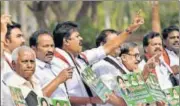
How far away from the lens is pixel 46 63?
380 centimetres

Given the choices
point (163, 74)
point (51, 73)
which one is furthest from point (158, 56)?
point (51, 73)

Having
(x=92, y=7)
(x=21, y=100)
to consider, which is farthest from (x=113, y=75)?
(x=92, y=7)

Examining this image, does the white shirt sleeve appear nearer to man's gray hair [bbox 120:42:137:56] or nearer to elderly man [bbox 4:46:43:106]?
elderly man [bbox 4:46:43:106]

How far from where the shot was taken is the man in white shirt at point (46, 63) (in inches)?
147

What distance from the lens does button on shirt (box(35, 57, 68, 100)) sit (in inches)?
147

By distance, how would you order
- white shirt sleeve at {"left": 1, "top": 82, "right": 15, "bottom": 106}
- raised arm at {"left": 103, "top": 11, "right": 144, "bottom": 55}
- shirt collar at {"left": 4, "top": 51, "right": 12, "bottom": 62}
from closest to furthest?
white shirt sleeve at {"left": 1, "top": 82, "right": 15, "bottom": 106} → shirt collar at {"left": 4, "top": 51, "right": 12, "bottom": 62} → raised arm at {"left": 103, "top": 11, "right": 144, "bottom": 55}

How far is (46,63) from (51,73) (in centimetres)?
7

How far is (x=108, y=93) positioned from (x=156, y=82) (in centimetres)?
40

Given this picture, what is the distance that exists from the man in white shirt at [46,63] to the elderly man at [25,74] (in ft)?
0.37

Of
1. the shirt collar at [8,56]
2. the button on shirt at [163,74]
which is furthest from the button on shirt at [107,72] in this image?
the shirt collar at [8,56]

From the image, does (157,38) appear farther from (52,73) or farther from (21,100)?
(21,100)

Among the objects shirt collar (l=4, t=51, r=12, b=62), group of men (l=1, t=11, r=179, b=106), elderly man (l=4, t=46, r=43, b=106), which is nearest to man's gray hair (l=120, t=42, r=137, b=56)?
group of men (l=1, t=11, r=179, b=106)

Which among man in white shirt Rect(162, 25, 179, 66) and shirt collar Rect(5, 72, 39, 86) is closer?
shirt collar Rect(5, 72, 39, 86)

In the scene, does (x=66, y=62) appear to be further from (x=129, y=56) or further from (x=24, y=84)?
(x=129, y=56)
